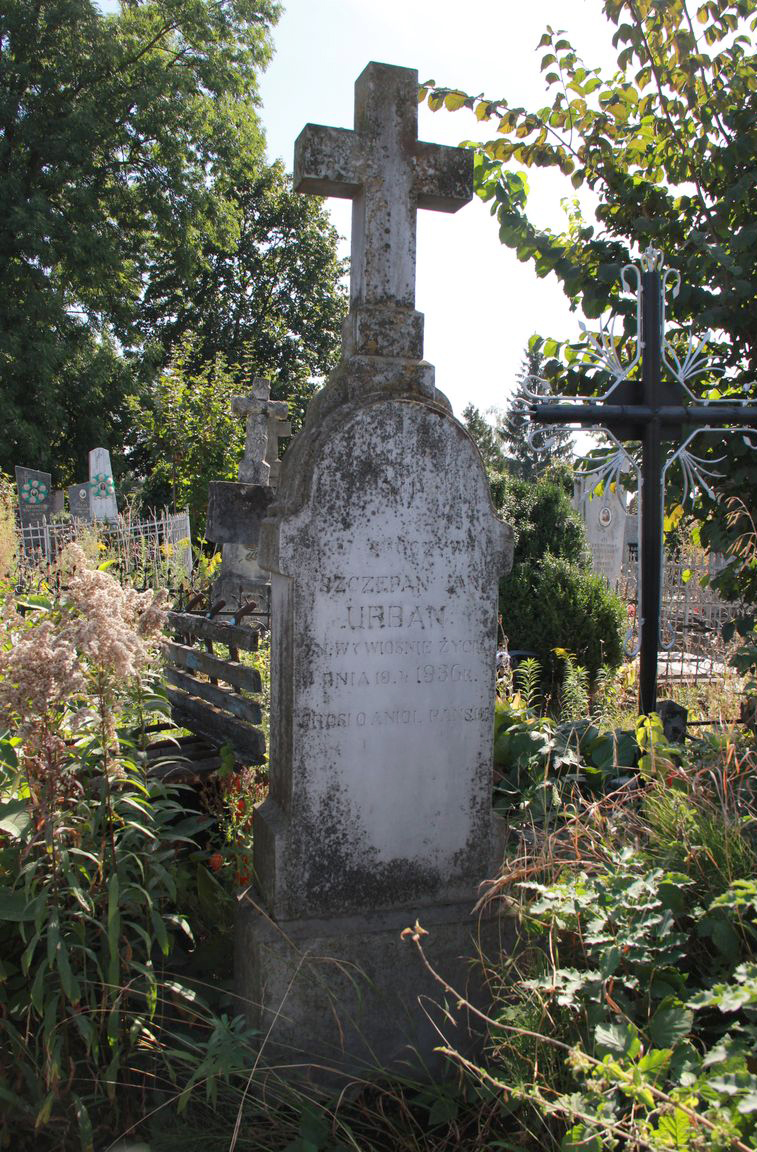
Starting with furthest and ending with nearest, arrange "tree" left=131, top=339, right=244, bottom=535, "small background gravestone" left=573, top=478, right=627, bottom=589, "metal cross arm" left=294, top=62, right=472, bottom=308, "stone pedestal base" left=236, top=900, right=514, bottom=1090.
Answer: "tree" left=131, top=339, right=244, bottom=535, "small background gravestone" left=573, top=478, right=627, bottom=589, "metal cross arm" left=294, top=62, right=472, bottom=308, "stone pedestal base" left=236, top=900, right=514, bottom=1090

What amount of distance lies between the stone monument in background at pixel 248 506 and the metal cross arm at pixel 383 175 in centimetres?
320

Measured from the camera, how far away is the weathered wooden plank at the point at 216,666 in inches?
164

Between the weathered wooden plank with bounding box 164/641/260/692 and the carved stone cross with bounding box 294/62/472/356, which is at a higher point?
the carved stone cross with bounding box 294/62/472/356

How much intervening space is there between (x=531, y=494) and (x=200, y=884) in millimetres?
7019

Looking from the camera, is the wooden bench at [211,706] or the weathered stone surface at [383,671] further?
the wooden bench at [211,706]

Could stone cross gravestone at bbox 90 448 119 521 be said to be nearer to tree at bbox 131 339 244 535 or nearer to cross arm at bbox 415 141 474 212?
tree at bbox 131 339 244 535

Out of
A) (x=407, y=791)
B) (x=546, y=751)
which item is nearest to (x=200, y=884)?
(x=407, y=791)

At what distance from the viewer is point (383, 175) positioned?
3119 millimetres

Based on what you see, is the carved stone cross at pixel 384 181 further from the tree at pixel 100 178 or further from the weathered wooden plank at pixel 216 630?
the tree at pixel 100 178

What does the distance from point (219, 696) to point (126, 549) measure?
496cm

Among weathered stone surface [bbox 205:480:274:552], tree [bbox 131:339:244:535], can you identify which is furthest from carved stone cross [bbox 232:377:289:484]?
tree [bbox 131:339:244:535]

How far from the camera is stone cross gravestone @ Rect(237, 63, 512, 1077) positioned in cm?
292

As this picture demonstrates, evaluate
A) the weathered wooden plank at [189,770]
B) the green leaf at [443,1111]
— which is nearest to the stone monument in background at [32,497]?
the weathered wooden plank at [189,770]

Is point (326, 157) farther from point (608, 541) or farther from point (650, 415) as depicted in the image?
point (608, 541)
